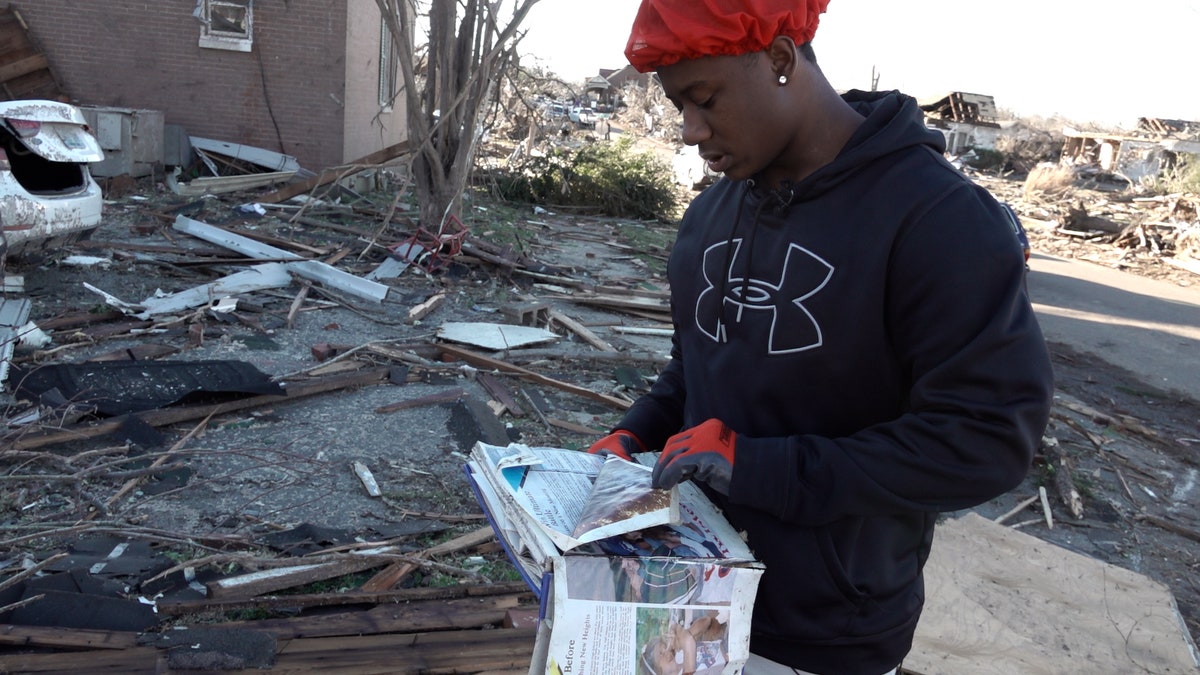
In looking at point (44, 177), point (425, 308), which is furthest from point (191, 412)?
point (44, 177)

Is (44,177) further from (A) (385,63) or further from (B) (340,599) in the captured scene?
(A) (385,63)

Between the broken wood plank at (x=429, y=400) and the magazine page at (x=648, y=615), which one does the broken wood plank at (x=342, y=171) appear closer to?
the broken wood plank at (x=429, y=400)

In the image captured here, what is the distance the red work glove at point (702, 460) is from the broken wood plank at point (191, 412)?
452 cm

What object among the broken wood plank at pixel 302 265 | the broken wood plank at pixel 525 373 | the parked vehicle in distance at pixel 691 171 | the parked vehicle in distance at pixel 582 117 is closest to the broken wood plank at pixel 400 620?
the broken wood plank at pixel 525 373

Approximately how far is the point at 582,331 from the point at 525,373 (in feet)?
5.18

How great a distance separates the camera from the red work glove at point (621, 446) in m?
1.93

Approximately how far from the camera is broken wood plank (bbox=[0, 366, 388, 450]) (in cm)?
489

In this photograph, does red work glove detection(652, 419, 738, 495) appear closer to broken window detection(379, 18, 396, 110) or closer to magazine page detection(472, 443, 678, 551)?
magazine page detection(472, 443, 678, 551)

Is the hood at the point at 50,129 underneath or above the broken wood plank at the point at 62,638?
above

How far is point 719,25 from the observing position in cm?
150

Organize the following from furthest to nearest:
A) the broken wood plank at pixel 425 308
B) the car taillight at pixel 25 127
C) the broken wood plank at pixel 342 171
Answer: the broken wood plank at pixel 342 171 < the broken wood plank at pixel 425 308 < the car taillight at pixel 25 127

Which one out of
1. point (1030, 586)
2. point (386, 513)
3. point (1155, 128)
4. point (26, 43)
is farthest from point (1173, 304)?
point (1155, 128)

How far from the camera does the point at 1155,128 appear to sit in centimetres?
4597

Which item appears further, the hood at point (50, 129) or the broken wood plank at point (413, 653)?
the hood at point (50, 129)
